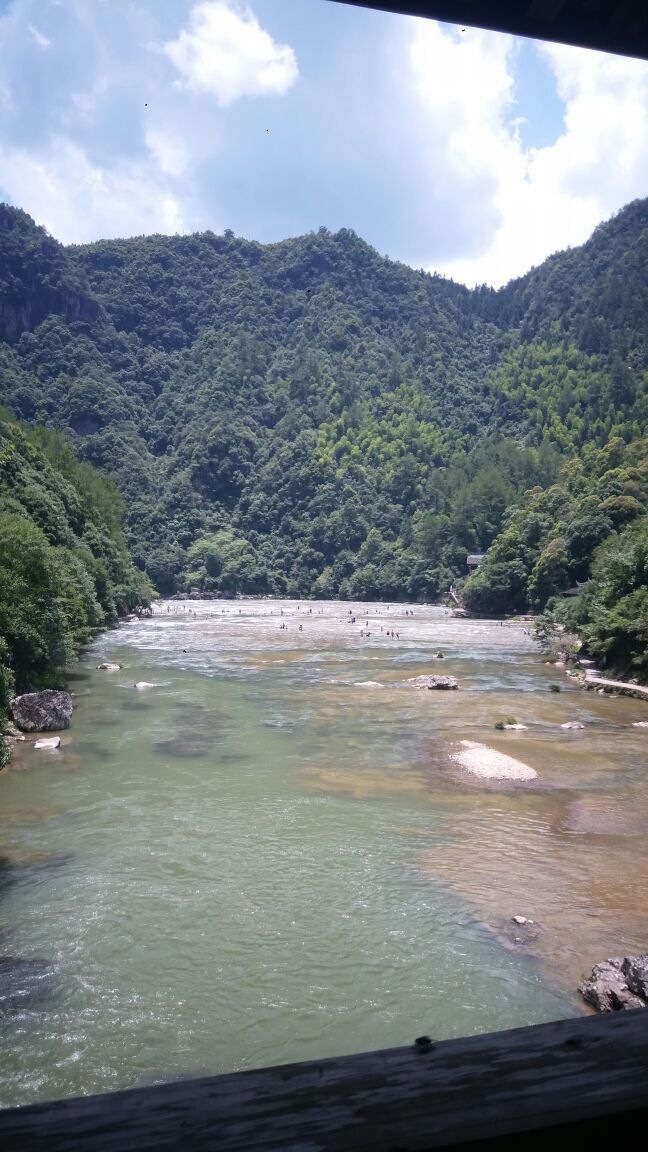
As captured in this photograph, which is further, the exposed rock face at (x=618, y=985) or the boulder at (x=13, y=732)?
the boulder at (x=13, y=732)

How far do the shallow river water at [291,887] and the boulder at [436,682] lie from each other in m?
7.83

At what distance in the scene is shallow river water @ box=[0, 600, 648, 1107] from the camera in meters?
10.5

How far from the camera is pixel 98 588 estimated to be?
64.6 metres

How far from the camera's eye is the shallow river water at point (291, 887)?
1052cm

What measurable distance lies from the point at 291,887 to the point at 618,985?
6480 millimetres

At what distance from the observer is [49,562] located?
3362cm

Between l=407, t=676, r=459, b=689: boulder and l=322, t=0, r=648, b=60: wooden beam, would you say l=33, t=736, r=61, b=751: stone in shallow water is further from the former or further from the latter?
l=322, t=0, r=648, b=60: wooden beam

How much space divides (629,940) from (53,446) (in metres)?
87.7

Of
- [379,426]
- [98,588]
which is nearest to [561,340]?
[379,426]

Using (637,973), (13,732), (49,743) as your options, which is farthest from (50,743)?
(637,973)

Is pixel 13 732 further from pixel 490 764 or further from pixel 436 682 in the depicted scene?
pixel 436 682

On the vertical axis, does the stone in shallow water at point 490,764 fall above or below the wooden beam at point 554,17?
below

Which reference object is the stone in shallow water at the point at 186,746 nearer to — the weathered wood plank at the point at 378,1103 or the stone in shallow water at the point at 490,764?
the stone in shallow water at the point at 490,764

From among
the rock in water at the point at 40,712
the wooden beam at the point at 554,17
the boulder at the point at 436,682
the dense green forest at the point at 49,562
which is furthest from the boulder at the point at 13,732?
the wooden beam at the point at 554,17
